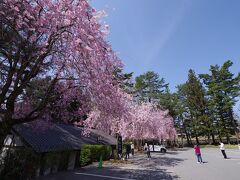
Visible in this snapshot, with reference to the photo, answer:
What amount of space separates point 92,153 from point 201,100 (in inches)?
1513

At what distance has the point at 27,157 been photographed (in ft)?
38.2

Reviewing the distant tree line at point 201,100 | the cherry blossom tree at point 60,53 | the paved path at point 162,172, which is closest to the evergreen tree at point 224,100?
the distant tree line at point 201,100

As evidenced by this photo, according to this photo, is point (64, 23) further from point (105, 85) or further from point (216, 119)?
point (216, 119)

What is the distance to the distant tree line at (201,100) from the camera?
42.8 meters

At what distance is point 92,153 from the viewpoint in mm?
18703

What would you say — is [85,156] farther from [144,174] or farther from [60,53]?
[60,53]

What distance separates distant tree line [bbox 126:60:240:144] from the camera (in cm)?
4281

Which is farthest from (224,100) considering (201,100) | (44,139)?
(44,139)

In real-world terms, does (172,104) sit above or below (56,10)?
above

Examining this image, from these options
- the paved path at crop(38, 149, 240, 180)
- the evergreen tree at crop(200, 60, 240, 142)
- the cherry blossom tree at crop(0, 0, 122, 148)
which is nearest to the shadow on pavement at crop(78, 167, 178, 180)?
the paved path at crop(38, 149, 240, 180)

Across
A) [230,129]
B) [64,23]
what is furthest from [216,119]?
[64,23]

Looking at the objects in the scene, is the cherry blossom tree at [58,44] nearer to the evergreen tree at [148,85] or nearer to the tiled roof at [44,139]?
the tiled roof at [44,139]

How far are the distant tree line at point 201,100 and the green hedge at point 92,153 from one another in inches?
761

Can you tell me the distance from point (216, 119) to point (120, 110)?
4270 centimetres
